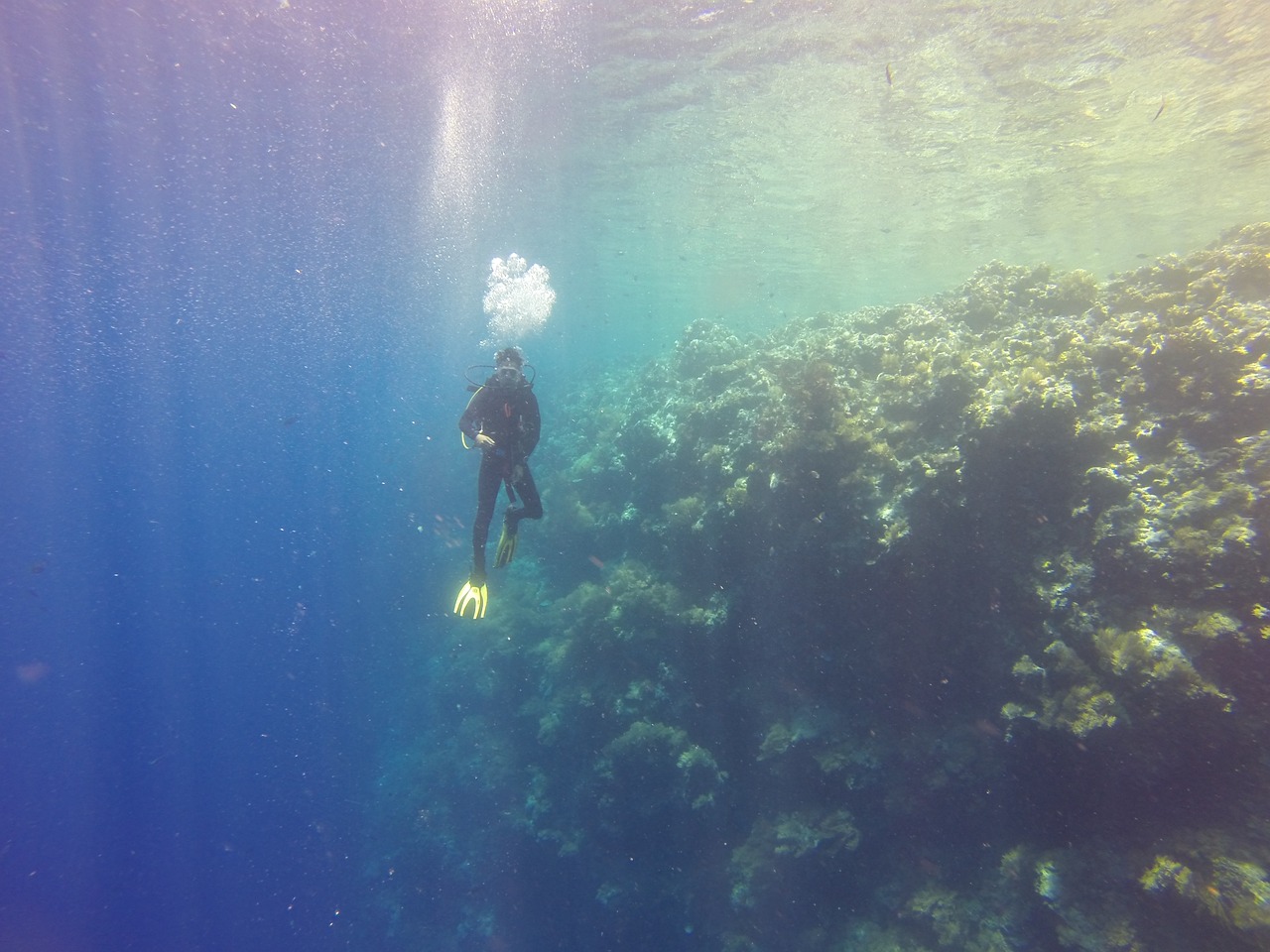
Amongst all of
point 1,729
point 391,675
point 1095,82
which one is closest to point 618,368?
point 391,675

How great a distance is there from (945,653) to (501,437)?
6733 millimetres

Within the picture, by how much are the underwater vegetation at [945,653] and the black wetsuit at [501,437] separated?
148 inches

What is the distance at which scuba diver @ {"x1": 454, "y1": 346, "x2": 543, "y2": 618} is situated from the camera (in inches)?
290

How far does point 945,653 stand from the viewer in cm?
696

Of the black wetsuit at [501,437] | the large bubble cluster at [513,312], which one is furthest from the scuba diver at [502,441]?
the large bubble cluster at [513,312]

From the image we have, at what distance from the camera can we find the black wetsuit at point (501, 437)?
7.39 m

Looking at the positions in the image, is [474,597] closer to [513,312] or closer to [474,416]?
[474,416]

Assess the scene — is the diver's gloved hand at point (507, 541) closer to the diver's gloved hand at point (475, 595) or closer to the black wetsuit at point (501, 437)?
Answer: the black wetsuit at point (501, 437)

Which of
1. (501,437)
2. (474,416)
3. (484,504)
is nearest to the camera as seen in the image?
(474,416)

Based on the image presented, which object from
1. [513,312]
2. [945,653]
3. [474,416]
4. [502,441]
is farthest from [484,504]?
[513,312]

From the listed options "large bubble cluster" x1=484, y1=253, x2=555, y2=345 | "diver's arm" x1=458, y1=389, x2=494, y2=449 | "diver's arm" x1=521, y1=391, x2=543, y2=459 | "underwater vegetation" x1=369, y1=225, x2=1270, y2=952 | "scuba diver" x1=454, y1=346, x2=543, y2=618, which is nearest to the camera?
"underwater vegetation" x1=369, y1=225, x2=1270, y2=952

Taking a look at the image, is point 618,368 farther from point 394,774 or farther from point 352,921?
point 352,921

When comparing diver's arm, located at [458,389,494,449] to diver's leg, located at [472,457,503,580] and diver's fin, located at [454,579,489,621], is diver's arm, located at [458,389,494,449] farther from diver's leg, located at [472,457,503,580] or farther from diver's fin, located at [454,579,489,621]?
diver's fin, located at [454,579,489,621]

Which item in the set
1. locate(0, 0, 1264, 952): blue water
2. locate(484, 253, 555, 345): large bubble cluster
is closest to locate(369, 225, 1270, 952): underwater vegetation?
locate(0, 0, 1264, 952): blue water
